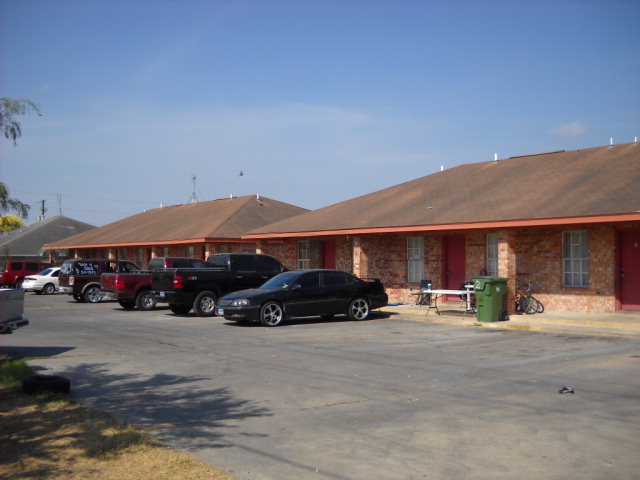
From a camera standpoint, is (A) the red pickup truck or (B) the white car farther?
(B) the white car

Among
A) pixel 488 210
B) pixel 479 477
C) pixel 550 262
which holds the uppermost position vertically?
pixel 488 210

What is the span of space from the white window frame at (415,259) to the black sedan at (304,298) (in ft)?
15.2

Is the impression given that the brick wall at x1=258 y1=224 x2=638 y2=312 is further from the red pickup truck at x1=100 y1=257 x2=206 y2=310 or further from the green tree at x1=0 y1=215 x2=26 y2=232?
the green tree at x1=0 y1=215 x2=26 y2=232

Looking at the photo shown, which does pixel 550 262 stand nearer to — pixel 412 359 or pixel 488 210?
pixel 488 210

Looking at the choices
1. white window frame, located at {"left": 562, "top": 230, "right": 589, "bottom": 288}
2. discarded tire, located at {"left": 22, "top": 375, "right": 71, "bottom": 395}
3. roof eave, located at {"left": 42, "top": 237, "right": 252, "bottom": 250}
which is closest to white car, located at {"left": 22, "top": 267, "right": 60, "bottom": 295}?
roof eave, located at {"left": 42, "top": 237, "right": 252, "bottom": 250}

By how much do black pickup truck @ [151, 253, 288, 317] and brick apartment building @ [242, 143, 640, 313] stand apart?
4.09m

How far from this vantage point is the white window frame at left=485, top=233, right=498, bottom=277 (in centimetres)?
2183

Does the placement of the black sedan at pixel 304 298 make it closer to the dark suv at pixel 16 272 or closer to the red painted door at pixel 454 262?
the red painted door at pixel 454 262

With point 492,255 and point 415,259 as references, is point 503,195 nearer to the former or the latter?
point 492,255

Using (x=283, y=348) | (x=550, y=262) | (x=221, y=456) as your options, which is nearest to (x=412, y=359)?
(x=283, y=348)

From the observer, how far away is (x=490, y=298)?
725 inches

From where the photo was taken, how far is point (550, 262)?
20.2 meters

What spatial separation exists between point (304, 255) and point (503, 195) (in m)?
10.4

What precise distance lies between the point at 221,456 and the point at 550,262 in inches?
634
